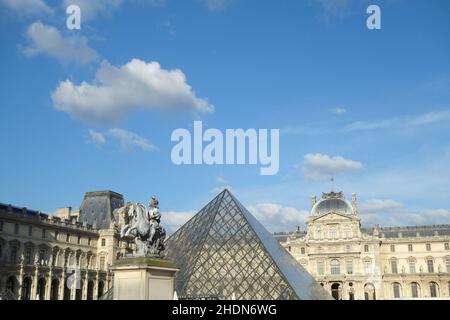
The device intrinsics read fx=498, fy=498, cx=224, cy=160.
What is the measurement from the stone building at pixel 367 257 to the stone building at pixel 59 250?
2704cm

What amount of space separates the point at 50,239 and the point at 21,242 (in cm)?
452

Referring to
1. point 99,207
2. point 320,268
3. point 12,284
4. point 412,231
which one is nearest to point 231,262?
point 12,284

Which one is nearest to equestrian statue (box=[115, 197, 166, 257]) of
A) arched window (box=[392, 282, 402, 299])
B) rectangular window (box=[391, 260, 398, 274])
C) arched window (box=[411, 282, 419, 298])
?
arched window (box=[392, 282, 402, 299])

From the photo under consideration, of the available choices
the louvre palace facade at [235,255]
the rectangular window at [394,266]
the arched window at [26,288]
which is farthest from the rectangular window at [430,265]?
the arched window at [26,288]

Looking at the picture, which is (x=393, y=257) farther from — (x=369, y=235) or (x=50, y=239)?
(x=50, y=239)

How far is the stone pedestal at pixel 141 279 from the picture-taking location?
12289mm

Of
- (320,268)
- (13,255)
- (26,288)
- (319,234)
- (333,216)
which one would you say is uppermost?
(333,216)

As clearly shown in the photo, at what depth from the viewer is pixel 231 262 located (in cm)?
2673

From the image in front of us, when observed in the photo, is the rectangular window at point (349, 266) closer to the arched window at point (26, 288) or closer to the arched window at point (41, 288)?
the arched window at point (41, 288)

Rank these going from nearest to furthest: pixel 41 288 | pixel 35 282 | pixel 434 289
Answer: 1. pixel 35 282
2. pixel 41 288
3. pixel 434 289

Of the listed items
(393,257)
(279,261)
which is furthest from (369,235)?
(279,261)

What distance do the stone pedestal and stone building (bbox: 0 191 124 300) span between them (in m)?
33.1

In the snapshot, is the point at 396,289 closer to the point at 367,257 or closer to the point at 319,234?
the point at 367,257

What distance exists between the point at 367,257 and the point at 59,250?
3969 centimetres
